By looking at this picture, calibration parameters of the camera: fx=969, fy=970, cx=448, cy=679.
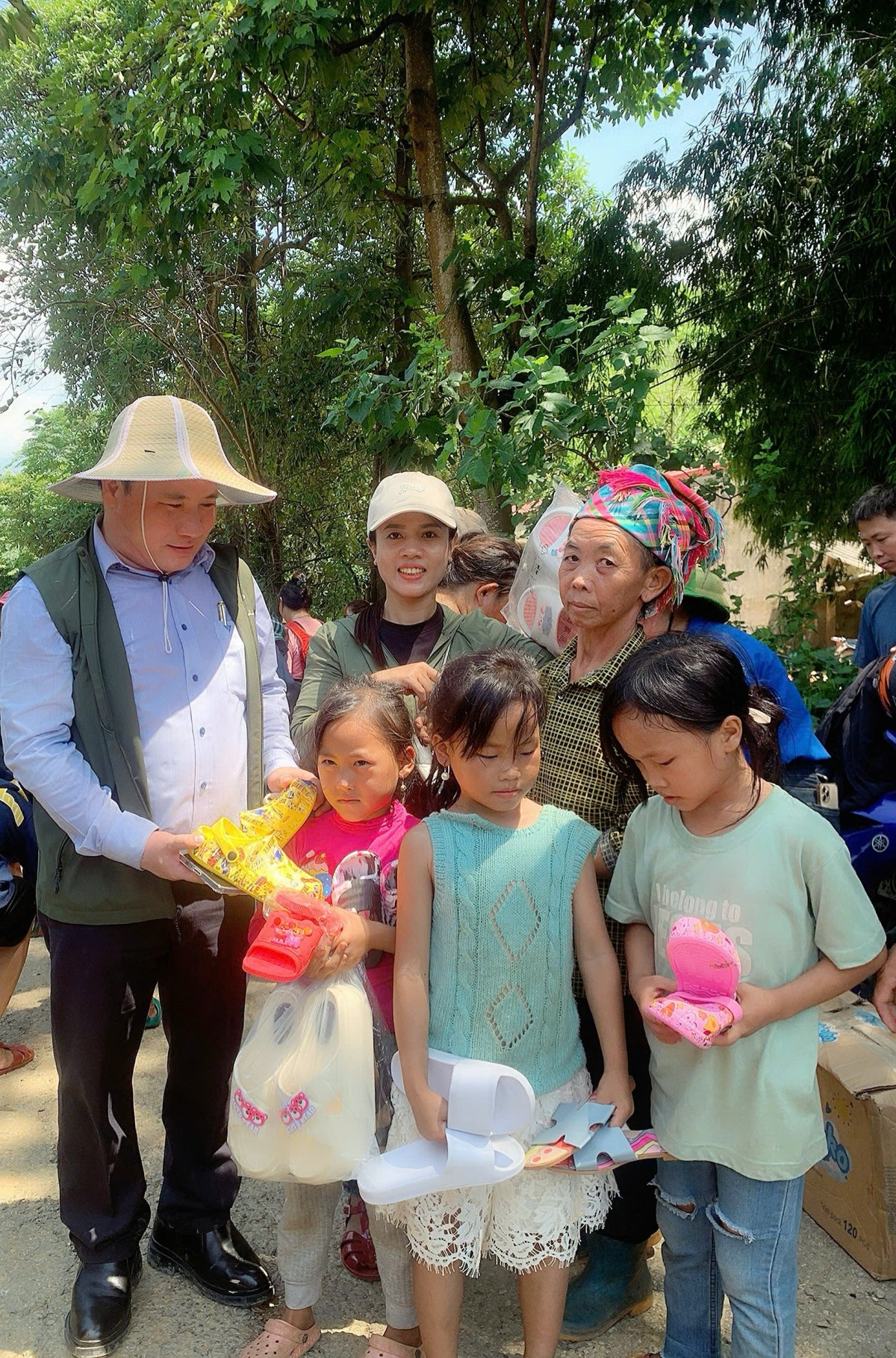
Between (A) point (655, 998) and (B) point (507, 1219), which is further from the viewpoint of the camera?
(B) point (507, 1219)

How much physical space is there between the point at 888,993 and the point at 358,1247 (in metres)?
1.46

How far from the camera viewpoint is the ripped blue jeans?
66.6 inches

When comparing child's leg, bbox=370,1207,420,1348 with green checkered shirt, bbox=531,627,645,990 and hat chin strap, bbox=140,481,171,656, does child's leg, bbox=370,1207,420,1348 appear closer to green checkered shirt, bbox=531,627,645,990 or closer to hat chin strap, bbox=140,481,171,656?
green checkered shirt, bbox=531,627,645,990

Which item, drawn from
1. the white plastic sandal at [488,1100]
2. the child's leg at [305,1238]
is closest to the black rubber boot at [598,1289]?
the child's leg at [305,1238]

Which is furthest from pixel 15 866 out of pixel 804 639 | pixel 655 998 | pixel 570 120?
pixel 570 120

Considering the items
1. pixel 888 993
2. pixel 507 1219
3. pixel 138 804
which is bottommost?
pixel 507 1219

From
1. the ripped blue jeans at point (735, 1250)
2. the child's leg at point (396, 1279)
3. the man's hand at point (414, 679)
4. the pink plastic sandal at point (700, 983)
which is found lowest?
the child's leg at point (396, 1279)

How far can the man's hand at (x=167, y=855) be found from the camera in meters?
1.97

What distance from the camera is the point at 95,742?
2.10 metres

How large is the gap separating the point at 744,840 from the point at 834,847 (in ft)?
0.49

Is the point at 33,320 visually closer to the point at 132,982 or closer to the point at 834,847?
the point at 132,982

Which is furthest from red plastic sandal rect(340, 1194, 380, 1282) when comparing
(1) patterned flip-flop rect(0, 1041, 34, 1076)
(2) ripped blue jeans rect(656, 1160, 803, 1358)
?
(1) patterned flip-flop rect(0, 1041, 34, 1076)

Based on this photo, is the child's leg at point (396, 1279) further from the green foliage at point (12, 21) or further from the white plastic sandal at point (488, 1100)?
the green foliage at point (12, 21)

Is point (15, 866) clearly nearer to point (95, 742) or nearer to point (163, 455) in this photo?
point (95, 742)
